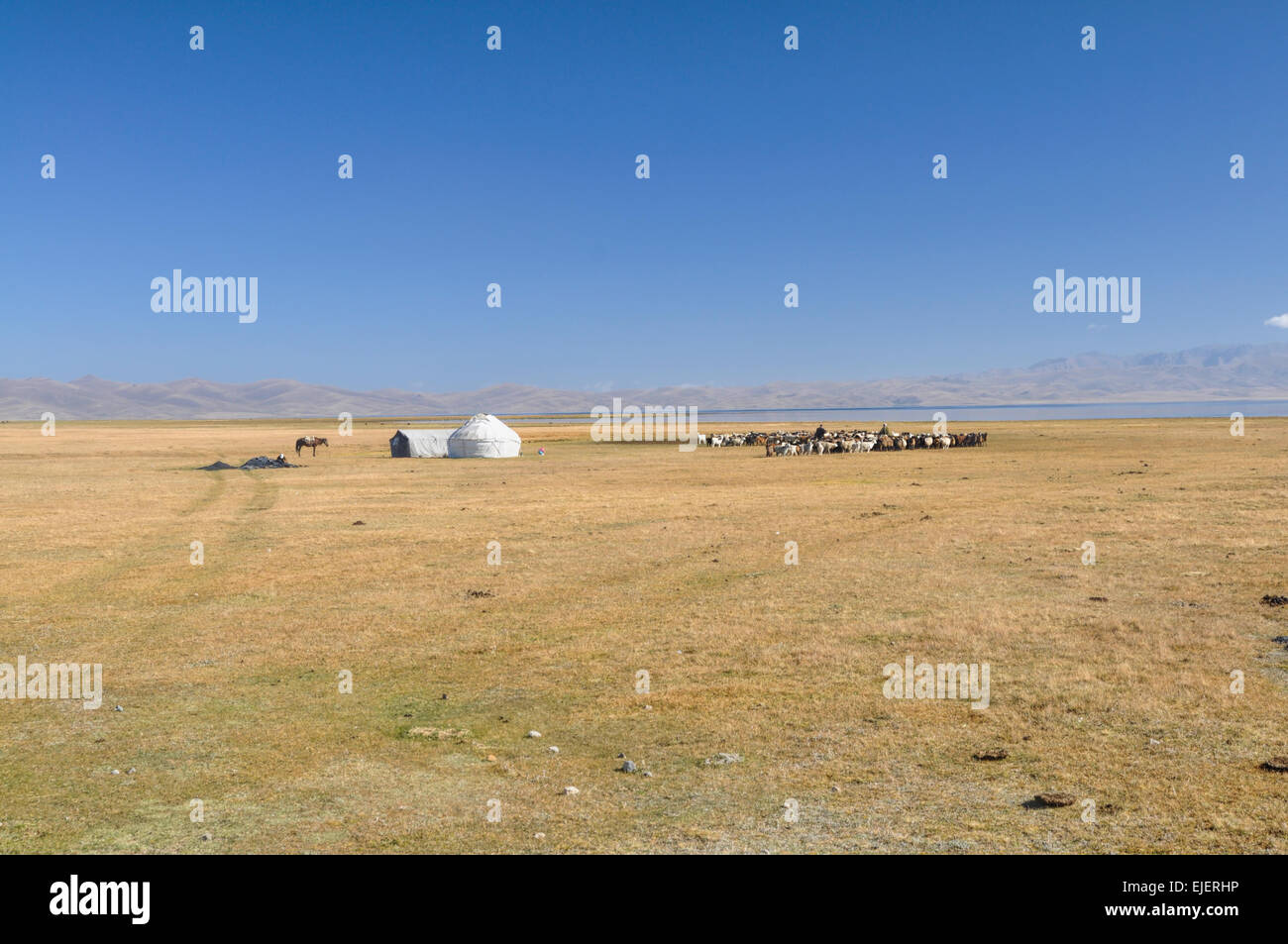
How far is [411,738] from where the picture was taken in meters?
11.2

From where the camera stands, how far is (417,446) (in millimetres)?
73000

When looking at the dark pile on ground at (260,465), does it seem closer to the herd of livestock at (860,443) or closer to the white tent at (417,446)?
the white tent at (417,446)

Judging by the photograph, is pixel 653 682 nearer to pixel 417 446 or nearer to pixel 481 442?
pixel 481 442

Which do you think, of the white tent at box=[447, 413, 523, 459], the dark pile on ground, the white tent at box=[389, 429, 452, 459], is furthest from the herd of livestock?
the dark pile on ground

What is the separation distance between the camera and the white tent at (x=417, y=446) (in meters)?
73.0

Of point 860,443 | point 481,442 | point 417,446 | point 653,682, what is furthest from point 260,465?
point 653,682

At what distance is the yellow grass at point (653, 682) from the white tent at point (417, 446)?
4079cm

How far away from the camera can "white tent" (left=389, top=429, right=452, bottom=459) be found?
7300 cm

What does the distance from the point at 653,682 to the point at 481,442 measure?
2371 inches

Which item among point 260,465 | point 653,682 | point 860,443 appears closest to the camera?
point 653,682
